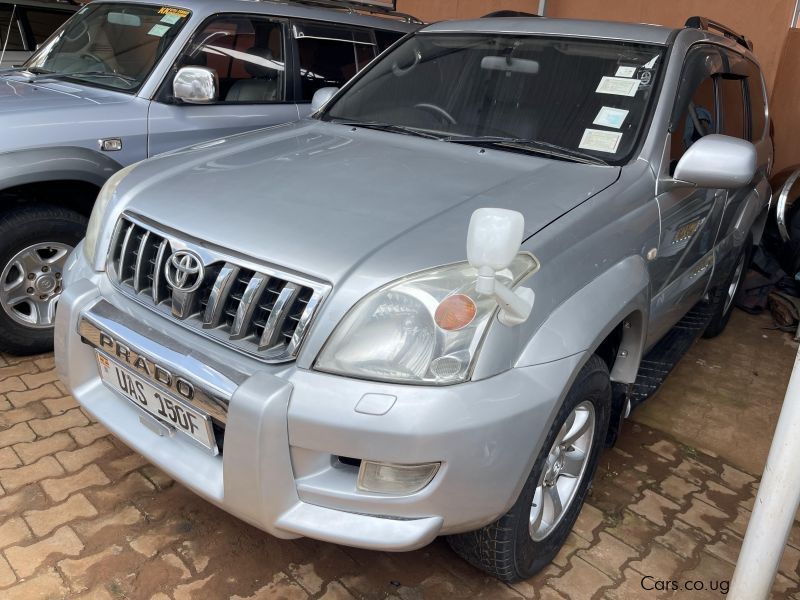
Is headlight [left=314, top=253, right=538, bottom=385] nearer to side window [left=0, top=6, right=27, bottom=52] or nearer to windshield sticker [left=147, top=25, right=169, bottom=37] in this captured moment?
windshield sticker [left=147, top=25, right=169, bottom=37]

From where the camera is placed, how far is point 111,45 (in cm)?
401

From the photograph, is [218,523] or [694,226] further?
[694,226]

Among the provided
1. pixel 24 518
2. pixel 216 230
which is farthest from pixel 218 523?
pixel 216 230

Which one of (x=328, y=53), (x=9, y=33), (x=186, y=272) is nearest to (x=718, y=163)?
(x=186, y=272)

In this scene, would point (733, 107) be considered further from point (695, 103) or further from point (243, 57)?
point (243, 57)

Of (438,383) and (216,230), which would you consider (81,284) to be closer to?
(216,230)

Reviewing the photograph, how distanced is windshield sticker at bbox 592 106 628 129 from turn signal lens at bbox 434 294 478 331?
4.19 feet

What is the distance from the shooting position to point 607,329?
2107 mm

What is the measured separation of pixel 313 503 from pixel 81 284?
115 centimetres

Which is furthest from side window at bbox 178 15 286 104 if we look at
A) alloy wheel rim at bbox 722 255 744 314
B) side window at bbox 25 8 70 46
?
alloy wheel rim at bbox 722 255 744 314

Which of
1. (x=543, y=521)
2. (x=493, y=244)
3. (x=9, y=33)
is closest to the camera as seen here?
(x=493, y=244)

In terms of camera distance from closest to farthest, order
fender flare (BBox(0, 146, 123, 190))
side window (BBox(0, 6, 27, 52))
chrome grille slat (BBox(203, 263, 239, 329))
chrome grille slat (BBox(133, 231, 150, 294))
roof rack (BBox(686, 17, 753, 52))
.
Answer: chrome grille slat (BBox(203, 263, 239, 329)) → chrome grille slat (BBox(133, 231, 150, 294)) → fender flare (BBox(0, 146, 123, 190)) → roof rack (BBox(686, 17, 753, 52)) → side window (BBox(0, 6, 27, 52))

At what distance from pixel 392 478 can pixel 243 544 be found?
2.90 ft

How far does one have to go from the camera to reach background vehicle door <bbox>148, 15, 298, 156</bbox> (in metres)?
3.71
